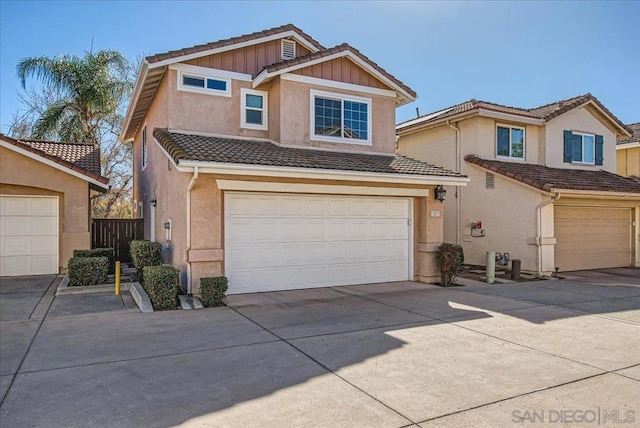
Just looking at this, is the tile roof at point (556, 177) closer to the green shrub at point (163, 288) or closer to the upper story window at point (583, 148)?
the upper story window at point (583, 148)

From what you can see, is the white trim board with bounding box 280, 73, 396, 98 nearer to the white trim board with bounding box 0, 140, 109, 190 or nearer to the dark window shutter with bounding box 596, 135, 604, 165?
the white trim board with bounding box 0, 140, 109, 190

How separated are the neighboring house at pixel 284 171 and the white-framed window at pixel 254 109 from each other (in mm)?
28

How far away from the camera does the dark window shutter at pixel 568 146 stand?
1725 cm

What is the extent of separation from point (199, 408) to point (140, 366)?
1.56m

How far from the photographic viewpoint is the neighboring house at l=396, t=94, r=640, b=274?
47.6 feet

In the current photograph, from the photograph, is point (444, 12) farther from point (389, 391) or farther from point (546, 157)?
point (389, 391)

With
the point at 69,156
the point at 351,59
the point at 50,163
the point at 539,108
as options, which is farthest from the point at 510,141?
the point at 69,156

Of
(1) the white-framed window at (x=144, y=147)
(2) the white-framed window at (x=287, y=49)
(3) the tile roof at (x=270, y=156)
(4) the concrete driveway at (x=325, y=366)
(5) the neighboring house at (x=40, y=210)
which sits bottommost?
(4) the concrete driveway at (x=325, y=366)

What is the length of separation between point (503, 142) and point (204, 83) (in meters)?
10.8

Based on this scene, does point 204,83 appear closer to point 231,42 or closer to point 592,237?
point 231,42

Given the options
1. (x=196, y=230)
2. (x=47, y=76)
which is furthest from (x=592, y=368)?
(x=47, y=76)

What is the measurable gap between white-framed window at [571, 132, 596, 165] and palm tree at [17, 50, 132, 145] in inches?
781

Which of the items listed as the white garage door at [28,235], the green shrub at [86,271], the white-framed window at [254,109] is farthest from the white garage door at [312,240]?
the white garage door at [28,235]

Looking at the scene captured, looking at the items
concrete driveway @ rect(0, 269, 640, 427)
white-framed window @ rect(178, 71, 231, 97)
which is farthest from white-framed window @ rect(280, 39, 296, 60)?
concrete driveway @ rect(0, 269, 640, 427)
